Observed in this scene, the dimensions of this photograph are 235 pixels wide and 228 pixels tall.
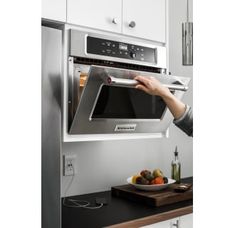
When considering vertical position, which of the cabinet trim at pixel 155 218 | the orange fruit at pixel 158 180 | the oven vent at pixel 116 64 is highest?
the oven vent at pixel 116 64

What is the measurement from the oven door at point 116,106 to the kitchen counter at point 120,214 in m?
0.39

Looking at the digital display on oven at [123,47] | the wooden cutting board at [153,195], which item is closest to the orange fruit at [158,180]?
the wooden cutting board at [153,195]

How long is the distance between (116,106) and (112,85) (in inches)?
5.8

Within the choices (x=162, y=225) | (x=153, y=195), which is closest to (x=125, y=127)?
(x=153, y=195)

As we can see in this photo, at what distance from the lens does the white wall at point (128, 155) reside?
198 cm

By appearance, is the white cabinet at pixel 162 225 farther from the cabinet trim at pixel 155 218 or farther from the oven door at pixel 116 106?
the oven door at pixel 116 106

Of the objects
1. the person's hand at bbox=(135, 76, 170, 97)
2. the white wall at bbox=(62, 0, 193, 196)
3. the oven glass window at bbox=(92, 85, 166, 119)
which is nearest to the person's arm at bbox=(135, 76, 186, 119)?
the person's hand at bbox=(135, 76, 170, 97)

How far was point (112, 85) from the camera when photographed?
1.54 m

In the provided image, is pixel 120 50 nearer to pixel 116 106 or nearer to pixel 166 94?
pixel 116 106

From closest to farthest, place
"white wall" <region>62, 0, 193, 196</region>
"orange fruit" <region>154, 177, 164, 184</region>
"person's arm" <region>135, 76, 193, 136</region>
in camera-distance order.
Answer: "person's arm" <region>135, 76, 193, 136</region>, "orange fruit" <region>154, 177, 164, 184</region>, "white wall" <region>62, 0, 193, 196</region>

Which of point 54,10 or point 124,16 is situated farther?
point 124,16

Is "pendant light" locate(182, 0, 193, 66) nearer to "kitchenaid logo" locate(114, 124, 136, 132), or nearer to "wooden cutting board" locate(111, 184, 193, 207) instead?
"kitchenaid logo" locate(114, 124, 136, 132)

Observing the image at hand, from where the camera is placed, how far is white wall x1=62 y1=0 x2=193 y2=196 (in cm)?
198

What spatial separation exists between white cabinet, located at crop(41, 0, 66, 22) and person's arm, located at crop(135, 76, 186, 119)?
434mm
